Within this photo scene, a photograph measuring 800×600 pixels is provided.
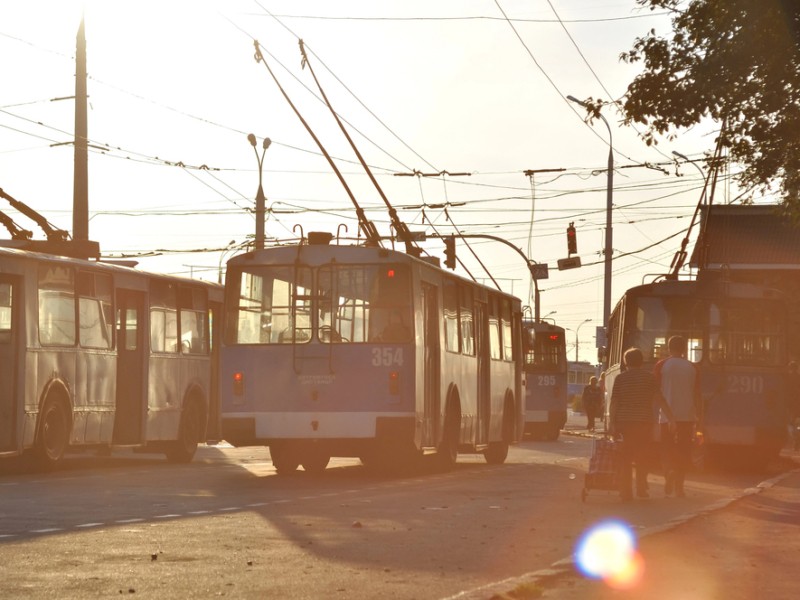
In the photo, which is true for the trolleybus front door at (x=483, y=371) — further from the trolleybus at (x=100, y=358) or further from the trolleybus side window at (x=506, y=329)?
the trolleybus at (x=100, y=358)

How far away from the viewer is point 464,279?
2556cm

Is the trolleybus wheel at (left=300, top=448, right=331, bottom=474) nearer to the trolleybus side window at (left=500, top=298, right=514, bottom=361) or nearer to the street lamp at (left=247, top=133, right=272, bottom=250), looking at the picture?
the trolleybus side window at (left=500, top=298, right=514, bottom=361)

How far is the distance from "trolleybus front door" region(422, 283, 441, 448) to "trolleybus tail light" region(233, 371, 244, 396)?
242 centimetres

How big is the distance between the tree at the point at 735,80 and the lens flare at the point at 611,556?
16.3 ft

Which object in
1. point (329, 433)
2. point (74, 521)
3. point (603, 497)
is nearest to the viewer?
point (74, 521)

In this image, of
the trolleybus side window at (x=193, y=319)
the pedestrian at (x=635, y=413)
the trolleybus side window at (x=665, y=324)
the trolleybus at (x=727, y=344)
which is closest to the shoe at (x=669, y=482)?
the pedestrian at (x=635, y=413)

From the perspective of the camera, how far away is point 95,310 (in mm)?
24297

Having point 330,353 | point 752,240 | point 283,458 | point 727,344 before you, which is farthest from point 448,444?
point 752,240

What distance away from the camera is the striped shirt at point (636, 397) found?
1759 cm

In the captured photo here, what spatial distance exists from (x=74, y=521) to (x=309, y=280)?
8622 mm

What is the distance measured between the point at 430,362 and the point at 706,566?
1216cm

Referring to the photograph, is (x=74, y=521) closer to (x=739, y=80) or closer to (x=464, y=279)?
(x=739, y=80)

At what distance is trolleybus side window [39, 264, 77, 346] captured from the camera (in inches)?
885

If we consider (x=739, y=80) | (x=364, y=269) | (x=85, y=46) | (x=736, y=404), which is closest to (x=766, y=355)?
(x=736, y=404)
